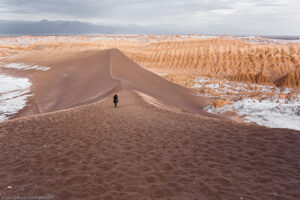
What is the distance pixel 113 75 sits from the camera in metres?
24.3

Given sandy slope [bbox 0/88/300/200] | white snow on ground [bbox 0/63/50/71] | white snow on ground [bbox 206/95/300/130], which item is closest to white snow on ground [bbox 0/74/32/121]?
white snow on ground [bbox 0/63/50/71]

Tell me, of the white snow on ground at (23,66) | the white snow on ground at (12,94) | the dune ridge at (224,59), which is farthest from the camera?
the dune ridge at (224,59)

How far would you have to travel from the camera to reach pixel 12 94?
23.3 m

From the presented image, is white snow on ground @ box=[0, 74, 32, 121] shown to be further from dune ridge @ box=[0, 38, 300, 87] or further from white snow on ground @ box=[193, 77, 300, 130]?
dune ridge @ box=[0, 38, 300, 87]

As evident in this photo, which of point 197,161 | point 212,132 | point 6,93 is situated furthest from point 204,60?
point 197,161

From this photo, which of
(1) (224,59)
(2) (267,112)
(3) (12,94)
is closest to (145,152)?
(2) (267,112)

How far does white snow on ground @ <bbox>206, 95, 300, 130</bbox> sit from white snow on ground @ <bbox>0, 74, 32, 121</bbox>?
16.8 m

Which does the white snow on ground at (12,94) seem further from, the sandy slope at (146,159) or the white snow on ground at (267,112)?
the white snow on ground at (267,112)

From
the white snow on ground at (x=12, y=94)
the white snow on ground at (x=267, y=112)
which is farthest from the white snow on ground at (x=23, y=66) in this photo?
the white snow on ground at (x=267, y=112)

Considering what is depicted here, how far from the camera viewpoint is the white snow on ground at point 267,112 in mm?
15143

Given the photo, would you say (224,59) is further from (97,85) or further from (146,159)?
(146,159)

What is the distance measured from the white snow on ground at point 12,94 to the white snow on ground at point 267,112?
1680cm

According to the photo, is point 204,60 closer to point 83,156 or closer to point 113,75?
point 113,75

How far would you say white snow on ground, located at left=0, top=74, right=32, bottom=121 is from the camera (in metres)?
17.8
